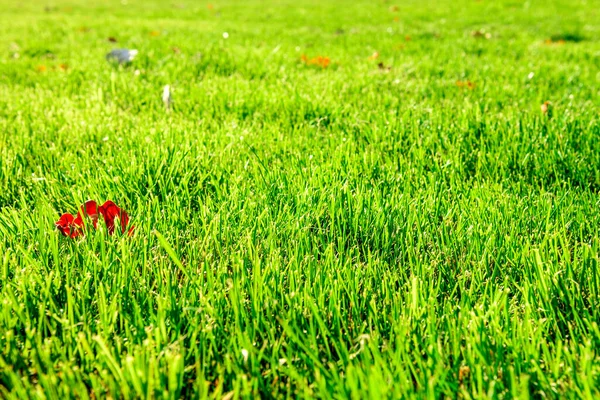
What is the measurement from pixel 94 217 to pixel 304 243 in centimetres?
75

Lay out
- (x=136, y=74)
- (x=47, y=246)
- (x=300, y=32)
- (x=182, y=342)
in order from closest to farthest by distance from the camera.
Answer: (x=182, y=342), (x=47, y=246), (x=136, y=74), (x=300, y=32)

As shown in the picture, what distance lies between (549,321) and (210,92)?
2.94 meters

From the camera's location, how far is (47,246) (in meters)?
1.62

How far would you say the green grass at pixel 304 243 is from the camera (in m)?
1.15

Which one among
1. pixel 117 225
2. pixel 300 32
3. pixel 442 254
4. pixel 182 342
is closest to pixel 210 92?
pixel 117 225

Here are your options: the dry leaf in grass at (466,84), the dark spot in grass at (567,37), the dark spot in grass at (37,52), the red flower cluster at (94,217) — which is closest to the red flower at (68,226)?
the red flower cluster at (94,217)

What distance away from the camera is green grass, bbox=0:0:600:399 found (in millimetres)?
1146

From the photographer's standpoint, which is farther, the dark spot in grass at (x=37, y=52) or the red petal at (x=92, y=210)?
the dark spot in grass at (x=37, y=52)

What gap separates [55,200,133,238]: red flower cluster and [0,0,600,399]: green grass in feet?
0.15

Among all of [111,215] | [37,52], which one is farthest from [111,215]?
[37,52]

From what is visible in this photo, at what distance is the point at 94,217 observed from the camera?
173 cm

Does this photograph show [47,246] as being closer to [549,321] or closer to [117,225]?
[117,225]

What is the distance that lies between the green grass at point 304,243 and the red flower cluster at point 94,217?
0.04m

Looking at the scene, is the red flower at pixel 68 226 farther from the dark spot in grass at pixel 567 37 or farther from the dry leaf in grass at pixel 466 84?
the dark spot in grass at pixel 567 37
